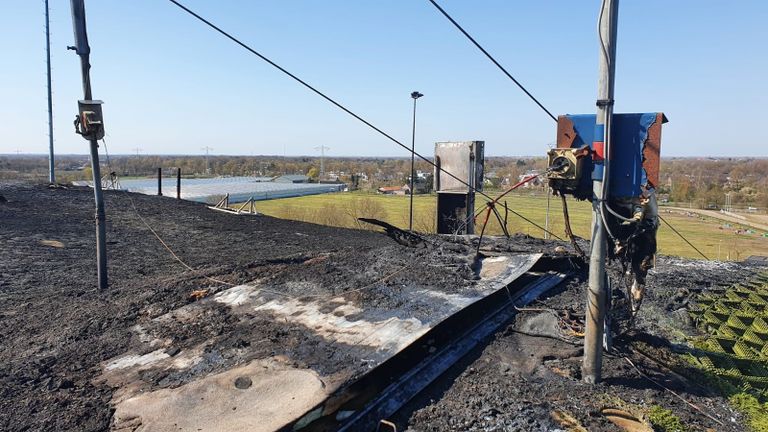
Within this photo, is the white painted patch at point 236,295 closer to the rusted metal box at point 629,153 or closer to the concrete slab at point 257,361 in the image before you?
the concrete slab at point 257,361

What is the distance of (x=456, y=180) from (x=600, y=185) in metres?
10.8

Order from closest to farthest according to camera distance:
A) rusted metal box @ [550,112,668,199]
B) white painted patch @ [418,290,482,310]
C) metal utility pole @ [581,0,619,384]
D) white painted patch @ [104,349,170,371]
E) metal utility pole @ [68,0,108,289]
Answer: metal utility pole @ [581,0,619,384] < rusted metal box @ [550,112,668,199] < white painted patch @ [104,349,170,371] < white painted patch @ [418,290,482,310] < metal utility pole @ [68,0,108,289]

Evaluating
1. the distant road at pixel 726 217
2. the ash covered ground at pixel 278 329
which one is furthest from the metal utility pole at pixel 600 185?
the distant road at pixel 726 217

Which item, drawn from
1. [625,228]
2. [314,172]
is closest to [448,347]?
[625,228]

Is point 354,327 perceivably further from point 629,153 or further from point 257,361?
point 629,153

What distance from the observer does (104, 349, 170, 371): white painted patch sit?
4211 mm

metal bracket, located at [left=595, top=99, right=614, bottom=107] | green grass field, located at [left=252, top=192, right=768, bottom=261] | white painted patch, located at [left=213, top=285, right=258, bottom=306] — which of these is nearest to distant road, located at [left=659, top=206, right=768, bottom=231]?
green grass field, located at [left=252, top=192, right=768, bottom=261]

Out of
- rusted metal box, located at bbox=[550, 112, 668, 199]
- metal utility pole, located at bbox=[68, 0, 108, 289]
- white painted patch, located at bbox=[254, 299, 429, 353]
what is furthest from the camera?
metal utility pole, located at bbox=[68, 0, 108, 289]

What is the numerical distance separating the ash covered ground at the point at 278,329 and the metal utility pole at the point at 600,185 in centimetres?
29

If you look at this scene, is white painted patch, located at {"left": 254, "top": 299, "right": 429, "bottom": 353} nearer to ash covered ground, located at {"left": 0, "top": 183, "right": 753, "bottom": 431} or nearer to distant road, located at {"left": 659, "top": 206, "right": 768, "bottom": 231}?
ash covered ground, located at {"left": 0, "top": 183, "right": 753, "bottom": 431}

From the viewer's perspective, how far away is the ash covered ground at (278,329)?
3.61 meters

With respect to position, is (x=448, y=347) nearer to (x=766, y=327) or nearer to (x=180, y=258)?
(x=766, y=327)

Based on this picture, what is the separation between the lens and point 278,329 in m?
4.77

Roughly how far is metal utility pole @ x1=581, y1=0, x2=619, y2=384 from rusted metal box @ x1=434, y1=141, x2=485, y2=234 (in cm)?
972
